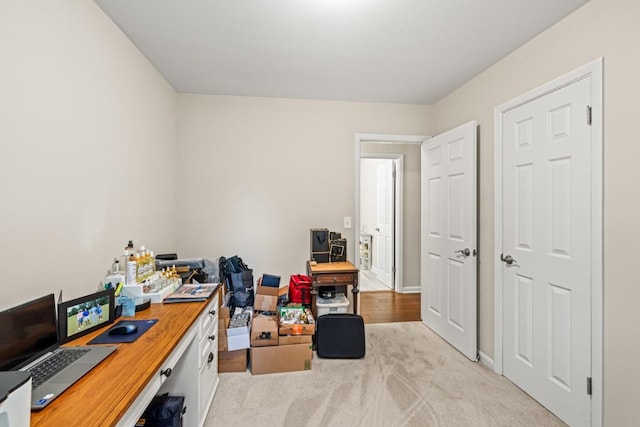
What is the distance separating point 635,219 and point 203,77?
10.6 feet

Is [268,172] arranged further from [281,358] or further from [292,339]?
[281,358]

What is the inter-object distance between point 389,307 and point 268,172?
2.40 metres

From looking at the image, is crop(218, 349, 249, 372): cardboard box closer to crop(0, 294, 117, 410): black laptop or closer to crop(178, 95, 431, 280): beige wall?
crop(178, 95, 431, 280): beige wall

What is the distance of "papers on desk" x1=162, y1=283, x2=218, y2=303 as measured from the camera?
6.13 ft

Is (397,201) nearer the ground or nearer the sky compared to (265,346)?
nearer the sky

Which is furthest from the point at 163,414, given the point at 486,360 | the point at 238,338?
the point at 486,360

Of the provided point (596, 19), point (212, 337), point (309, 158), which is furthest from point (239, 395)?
point (596, 19)

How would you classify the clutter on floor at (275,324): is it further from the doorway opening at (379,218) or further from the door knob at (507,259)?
the doorway opening at (379,218)

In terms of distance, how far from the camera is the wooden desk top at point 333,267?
2853 mm

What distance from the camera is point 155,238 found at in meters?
2.56

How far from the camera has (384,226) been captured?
5.08m

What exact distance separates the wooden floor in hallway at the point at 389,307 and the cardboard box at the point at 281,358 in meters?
1.29

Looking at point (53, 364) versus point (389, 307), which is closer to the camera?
point (53, 364)

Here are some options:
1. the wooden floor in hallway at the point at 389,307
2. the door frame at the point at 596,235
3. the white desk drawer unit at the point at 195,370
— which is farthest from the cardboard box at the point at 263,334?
the door frame at the point at 596,235
